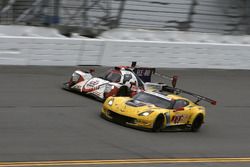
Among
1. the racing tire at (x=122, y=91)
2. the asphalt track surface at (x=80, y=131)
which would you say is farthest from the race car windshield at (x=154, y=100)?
the racing tire at (x=122, y=91)

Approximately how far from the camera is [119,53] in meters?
22.6

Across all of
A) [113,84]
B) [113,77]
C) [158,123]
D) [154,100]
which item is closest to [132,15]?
[113,77]

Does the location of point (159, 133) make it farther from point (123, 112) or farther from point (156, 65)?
point (156, 65)

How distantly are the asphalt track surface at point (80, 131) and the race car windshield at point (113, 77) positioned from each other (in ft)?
2.96

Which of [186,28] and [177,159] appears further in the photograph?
[186,28]

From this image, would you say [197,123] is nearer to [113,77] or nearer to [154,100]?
[154,100]

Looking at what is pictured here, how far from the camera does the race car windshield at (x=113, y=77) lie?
1659 centimetres

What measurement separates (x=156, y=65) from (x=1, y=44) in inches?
253

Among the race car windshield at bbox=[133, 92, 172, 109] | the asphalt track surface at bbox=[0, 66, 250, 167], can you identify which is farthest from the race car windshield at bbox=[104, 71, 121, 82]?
the race car windshield at bbox=[133, 92, 172, 109]

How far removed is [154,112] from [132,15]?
1172 cm

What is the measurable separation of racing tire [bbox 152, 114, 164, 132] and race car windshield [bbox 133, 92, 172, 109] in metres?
0.44

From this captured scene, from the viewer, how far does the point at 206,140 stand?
13.6 m

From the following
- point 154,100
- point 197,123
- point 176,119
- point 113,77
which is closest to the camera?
point 176,119

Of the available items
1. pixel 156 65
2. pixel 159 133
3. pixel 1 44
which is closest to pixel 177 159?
pixel 159 133
